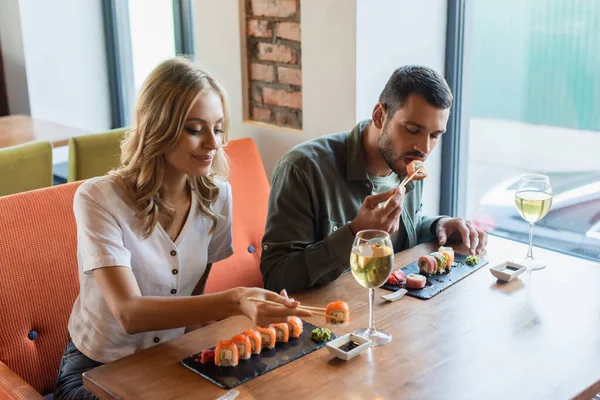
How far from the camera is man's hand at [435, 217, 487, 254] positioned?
1982mm

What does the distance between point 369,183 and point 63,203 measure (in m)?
0.84

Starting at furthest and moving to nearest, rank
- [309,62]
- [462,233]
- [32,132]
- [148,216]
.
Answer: [32,132], [309,62], [462,233], [148,216]

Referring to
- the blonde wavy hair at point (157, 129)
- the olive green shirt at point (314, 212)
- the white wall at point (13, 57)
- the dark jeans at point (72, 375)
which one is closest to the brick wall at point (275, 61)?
the olive green shirt at point (314, 212)

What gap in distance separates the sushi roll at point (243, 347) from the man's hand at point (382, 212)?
445 millimetres

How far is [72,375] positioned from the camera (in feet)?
5.47

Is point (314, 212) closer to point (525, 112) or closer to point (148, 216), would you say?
point (148, 216)

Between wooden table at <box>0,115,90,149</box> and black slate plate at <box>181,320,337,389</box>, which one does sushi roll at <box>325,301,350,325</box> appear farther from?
wooden table at <box>0,115,90,149</box>

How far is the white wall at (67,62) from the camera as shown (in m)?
4.30

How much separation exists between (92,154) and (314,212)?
4.47 feet

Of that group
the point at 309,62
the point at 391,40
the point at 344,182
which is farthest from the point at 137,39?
the point at 344,182

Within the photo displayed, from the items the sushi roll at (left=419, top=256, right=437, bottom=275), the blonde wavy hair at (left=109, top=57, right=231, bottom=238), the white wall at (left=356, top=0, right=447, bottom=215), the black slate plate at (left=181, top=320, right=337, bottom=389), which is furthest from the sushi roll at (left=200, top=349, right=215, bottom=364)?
the white wall at (left=356, top=0, right=447, bottom=215)

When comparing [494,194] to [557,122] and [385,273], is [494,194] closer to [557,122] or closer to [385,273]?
[557,122]

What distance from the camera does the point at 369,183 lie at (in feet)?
6.66

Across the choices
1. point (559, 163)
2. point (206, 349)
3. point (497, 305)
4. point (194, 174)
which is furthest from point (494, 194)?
point (206, 349)
